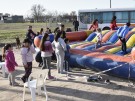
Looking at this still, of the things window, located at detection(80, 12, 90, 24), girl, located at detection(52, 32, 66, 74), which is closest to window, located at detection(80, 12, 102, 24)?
window, located at detection(80, 12, 90, 24)

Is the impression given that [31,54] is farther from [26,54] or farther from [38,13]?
[38,13]

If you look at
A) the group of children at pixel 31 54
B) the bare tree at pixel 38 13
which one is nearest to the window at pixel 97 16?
the group of children at pixel 31 54

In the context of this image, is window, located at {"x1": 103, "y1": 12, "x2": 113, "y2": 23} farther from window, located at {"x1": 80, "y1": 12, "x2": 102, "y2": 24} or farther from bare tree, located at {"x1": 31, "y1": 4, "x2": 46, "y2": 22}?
bare tree, located at {"x1": 31, "y1": 4, "x2": 46, "y2": 22}

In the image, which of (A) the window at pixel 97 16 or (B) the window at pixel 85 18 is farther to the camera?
(B) the window at pixel 85 18

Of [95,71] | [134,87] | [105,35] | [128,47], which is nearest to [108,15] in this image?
[105,35]

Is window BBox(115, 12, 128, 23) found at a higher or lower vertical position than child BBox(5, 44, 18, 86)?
higher

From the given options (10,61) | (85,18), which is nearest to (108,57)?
(10,61)

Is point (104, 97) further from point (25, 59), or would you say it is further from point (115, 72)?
point (25, 59)

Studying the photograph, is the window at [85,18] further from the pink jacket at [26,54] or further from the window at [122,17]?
the pink jacket at [26,54]

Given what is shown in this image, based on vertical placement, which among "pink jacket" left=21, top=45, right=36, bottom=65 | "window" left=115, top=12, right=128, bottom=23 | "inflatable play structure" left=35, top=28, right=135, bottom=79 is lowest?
"inflatable play structure" left=35, top=28, right=135, bottom=79

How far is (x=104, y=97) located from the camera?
7918mm

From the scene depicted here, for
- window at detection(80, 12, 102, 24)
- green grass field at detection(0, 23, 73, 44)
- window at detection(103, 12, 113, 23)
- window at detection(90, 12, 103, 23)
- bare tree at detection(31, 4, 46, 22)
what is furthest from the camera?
bare tree at detection(31, 4, 46, 22)

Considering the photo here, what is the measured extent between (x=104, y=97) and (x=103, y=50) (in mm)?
5041

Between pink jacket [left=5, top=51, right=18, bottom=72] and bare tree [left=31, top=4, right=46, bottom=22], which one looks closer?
pink jacket [left=5, top=51, right=18, bottom=72]
